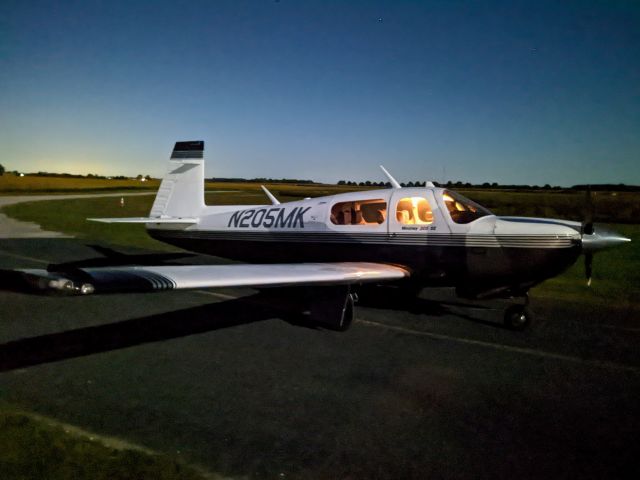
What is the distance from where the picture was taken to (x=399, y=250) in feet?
26.5

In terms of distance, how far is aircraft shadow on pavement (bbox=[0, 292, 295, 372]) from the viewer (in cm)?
633

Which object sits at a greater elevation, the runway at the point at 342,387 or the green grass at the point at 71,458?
the runway at the point at 342,387

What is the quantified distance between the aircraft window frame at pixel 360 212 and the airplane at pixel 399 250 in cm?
2

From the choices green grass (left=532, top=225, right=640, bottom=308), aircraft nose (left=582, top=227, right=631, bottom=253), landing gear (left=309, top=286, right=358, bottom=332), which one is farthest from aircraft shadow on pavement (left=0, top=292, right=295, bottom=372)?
green grass (left=532, top=225, right=640, bottom=308)

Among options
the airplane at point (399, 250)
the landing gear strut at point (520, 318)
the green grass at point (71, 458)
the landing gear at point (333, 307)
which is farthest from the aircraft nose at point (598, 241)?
the green grass at point (71, 458)

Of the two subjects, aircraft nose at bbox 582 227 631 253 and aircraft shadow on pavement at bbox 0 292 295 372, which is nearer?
aircraft shadow on pavement at bbox 0 292 295 372

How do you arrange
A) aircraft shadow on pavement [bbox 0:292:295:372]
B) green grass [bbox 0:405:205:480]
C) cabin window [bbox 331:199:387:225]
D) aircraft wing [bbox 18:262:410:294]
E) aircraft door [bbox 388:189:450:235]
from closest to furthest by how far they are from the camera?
green grass [bbox 0:405:205:480], aircraft wing [bbox 18:262:410:294], aircraft shadow on pavement [bbox 0:292:295:372], aircraft door [bbox 388:189:450:235], cabin window [bbox 331:199:387:225]

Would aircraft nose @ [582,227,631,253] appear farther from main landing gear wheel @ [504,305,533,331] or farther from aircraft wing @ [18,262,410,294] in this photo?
aircraft wing @ [18,262,410,294]

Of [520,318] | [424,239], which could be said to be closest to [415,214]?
[424,239]

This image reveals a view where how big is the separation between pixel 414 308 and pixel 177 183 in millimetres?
6869

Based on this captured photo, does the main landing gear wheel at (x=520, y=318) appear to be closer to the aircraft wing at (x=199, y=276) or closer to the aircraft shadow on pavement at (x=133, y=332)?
the aircraft wing at (x=199, y=276)

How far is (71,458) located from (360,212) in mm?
6151

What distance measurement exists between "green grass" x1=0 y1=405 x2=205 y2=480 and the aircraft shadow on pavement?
2.13m

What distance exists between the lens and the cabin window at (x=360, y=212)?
8.44 m
